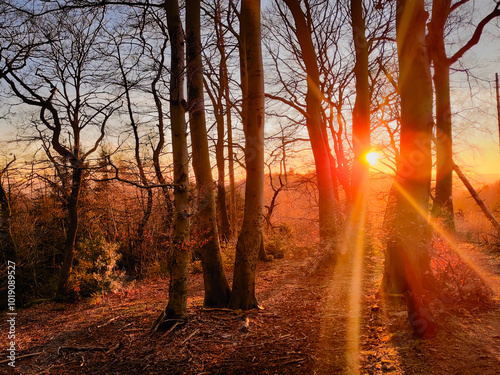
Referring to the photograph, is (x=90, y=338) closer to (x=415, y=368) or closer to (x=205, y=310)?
(x=205, y=310)

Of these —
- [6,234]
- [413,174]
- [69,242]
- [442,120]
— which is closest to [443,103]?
[442,120]

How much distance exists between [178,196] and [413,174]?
3804mm

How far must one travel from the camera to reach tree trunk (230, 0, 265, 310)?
515 cm

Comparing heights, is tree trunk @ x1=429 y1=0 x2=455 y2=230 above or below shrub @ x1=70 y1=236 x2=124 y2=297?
above

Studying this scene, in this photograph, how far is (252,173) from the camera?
5.17 metres

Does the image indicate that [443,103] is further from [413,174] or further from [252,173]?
[252,173]

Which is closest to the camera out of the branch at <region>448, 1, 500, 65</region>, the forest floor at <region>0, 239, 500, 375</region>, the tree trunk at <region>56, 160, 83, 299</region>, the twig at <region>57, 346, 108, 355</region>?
the forest floor at <region>0, 239, 500, 375</region>

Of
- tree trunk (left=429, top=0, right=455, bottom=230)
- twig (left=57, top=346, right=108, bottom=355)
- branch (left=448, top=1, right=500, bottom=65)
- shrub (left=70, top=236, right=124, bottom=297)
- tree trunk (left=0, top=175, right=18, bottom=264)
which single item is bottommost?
twig (left=57, top=346, right=108, bottom=355)

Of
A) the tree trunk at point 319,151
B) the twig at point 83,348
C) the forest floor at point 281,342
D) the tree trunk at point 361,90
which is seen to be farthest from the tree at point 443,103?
the twig at point 83,348

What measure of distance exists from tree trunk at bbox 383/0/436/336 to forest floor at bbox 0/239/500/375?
1.91ft

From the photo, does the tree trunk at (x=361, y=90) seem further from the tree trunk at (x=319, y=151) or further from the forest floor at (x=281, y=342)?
the forest floor at (x=281, y=342)

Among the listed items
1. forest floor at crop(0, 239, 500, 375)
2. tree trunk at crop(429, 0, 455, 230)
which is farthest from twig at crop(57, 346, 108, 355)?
tree trunk at crop(429, 0, 455, 230)

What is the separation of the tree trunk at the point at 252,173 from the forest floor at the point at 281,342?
0.46m

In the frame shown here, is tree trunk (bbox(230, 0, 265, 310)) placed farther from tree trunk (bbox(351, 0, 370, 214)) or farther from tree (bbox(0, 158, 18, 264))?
tree (bbox(0, 158, 18, 264))
